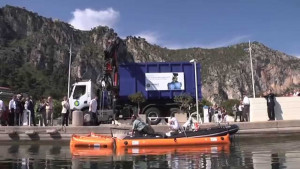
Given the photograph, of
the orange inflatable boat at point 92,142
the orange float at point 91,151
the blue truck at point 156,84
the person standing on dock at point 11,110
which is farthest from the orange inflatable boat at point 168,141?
the blue truck at point 156,84

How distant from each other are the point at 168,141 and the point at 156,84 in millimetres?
9270

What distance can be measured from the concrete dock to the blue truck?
17.2 feet

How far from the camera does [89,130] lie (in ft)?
67.7

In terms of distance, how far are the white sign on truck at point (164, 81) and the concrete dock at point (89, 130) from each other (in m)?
6.02

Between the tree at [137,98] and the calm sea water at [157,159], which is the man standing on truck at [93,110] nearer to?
the tree at [137,98]

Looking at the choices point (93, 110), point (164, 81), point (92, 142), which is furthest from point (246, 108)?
point (92, 142)

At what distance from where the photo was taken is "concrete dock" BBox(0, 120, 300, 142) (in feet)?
67.2

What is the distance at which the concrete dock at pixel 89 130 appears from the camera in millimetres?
20469

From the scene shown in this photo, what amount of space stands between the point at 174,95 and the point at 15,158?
1406 centimetres

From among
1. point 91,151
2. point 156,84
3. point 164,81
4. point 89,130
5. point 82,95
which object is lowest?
point 91,151

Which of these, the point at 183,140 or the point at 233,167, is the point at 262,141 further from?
the point at 233,167

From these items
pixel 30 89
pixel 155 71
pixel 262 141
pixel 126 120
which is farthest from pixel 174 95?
pixel 30 89

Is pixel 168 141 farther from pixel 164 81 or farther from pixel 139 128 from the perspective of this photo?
pixel 164 81

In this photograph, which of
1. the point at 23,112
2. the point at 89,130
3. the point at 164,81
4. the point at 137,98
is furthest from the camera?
the point at 164,81
